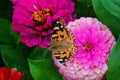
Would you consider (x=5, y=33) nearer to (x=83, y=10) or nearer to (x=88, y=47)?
(x=83, y=10)

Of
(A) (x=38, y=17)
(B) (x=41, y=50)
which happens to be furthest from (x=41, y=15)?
(B) (x=41, y=50)

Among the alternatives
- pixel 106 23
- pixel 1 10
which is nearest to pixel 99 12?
pixel 106 23

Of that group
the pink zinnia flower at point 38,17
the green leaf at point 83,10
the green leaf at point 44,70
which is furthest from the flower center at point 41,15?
the green leaf at point 83,10

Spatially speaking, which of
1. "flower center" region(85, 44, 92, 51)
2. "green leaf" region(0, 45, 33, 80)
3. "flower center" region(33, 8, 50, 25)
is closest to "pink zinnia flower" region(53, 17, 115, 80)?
Result: "flower center" region(85, 44, 92, 51)

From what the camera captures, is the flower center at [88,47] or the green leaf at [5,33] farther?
the green leaf at [5,33]

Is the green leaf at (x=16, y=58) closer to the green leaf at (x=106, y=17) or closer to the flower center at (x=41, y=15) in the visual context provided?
the flower center at (x=41, y=15)

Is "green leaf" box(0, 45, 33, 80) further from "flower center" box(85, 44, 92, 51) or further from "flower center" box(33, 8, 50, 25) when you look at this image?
"flower center" box(85, 44, 92, 51)
